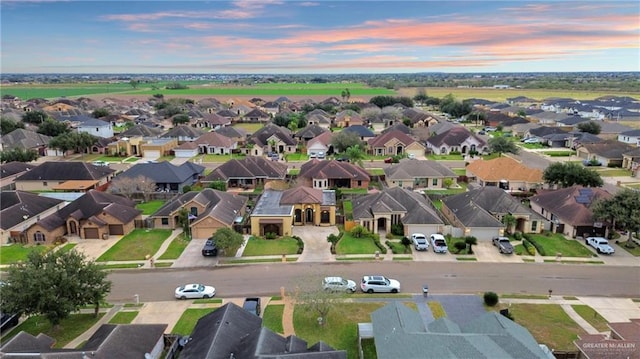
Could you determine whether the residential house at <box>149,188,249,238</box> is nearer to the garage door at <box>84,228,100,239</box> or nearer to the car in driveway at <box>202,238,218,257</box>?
the car in driveway at <box>202,238,218,257</box>

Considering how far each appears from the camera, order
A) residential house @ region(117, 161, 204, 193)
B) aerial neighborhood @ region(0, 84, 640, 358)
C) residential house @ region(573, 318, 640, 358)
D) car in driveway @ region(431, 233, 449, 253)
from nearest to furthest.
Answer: residential house @ region(573, 318, 640, 358) → aerial neighborhood @ region(0, 84, 640, 358) → car in driveway @ region(431, 233, 449, 253) → residential house @ region(117, 161, 204, 193)

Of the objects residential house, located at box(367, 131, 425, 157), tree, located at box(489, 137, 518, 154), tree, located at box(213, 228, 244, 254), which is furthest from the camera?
residential house, located at box(367, 131, 425, 157)

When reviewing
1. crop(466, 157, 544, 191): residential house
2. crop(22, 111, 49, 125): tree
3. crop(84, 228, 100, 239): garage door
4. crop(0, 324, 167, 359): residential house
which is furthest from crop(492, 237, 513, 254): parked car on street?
crop(22, 111, 49, 125): tree

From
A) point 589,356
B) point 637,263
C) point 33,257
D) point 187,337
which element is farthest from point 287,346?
point 637,263

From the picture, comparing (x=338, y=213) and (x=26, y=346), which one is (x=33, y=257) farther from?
(x=338, y=213)

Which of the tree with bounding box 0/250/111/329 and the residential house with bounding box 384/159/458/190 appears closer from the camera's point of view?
the tree with bounding box 0/250/111/329

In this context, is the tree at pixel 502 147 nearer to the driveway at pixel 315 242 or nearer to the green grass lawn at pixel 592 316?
the driveway at pixel 315 242

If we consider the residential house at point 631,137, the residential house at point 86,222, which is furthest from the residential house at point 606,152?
the residential house at point 86,222
